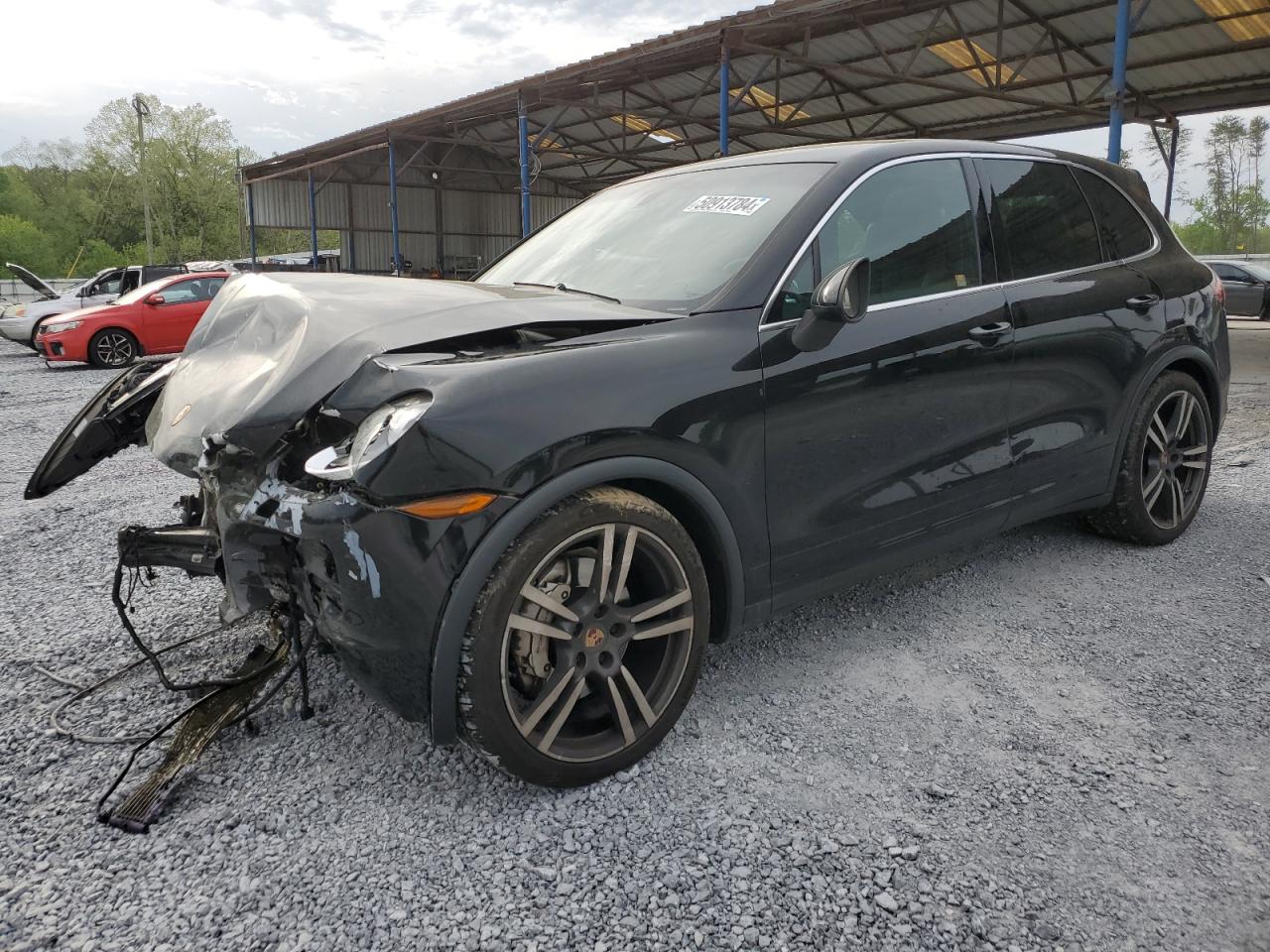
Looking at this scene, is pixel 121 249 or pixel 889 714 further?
pixel 121 249

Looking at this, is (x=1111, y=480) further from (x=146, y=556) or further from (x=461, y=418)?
(x=146, y=556)

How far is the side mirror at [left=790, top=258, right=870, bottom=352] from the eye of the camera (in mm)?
2439

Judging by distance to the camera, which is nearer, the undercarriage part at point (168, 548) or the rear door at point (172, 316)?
the undercarriage part at point (168, 548)

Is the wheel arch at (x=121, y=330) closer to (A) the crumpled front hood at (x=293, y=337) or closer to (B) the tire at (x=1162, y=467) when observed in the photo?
(A) the crumpled front hood at (x=293, y=337)

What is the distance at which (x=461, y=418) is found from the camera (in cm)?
201

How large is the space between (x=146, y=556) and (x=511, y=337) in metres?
1.28

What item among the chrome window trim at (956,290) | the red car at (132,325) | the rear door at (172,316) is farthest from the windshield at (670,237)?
the rear door at (172,316)

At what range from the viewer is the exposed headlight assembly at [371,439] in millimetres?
1976

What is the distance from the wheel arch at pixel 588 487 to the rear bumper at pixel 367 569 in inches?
1.1

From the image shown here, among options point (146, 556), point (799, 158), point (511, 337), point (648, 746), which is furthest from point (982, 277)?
point (146, 556)

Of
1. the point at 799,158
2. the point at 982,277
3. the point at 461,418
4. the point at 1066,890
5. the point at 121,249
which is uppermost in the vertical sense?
the point at 121,249

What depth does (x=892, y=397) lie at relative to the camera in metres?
2.80

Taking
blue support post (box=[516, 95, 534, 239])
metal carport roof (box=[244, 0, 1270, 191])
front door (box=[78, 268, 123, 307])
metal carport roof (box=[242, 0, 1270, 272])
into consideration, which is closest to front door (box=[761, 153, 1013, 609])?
metal carport roof (box=[242, 0, 1270, 272])

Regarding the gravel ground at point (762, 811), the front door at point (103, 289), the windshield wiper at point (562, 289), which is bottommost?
the gravel ground at point (762, 811)
